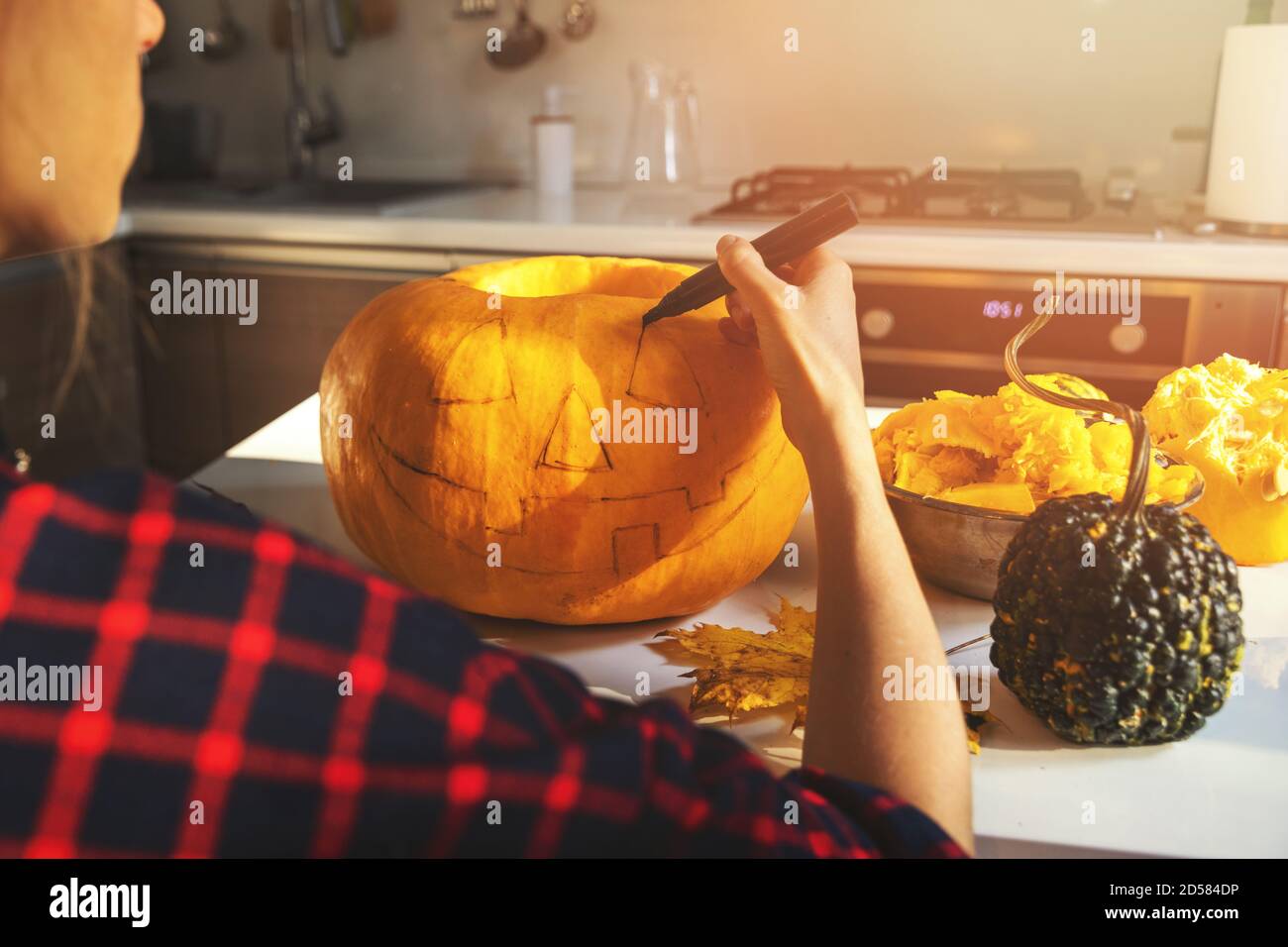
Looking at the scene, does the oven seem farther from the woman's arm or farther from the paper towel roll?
the woman's arm

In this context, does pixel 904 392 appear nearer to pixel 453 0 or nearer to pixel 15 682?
pixel 453 0

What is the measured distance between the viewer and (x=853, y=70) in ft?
8.79

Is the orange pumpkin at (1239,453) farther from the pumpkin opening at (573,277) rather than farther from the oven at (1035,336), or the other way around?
the oven at (1035,336)

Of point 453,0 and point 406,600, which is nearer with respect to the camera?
point 406,600

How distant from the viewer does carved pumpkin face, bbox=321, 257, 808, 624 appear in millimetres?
825

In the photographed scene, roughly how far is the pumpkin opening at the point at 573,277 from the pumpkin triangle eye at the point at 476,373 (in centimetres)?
13

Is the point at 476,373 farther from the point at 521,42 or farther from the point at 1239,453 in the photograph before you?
the point at 521,42

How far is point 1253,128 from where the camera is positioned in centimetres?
204

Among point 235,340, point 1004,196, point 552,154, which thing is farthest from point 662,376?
point 552,154

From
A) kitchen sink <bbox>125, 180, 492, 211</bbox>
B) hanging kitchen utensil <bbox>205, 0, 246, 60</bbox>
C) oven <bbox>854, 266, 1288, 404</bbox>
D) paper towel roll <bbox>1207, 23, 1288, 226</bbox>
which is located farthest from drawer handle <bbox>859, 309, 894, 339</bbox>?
hanging kitchen utensil <bbox>205, 0, 246, 60</bbox>

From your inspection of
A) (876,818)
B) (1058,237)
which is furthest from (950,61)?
(876,818)

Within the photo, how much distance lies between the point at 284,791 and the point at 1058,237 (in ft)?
6.20

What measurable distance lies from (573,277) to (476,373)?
0.23 meters

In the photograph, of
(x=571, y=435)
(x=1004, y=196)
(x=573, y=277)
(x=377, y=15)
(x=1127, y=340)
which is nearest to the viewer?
(x=571, y=435)
